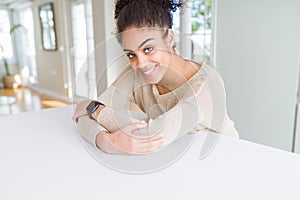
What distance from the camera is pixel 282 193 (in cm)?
47

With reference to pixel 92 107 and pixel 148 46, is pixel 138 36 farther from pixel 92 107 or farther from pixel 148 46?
pixel 92 107

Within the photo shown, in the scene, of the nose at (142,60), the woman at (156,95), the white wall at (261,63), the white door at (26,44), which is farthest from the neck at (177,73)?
the white door at (26,44)

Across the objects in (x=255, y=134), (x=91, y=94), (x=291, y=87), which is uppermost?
(x=91, y=94)

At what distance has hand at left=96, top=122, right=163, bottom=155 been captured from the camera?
638 millimetres

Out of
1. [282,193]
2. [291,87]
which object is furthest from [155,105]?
[291,87]

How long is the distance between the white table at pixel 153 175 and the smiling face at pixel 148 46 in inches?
8.9

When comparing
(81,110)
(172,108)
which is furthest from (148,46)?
(81,110)

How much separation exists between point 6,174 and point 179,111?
1.32 ft

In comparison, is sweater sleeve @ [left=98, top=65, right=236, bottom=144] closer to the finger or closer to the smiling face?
the finger

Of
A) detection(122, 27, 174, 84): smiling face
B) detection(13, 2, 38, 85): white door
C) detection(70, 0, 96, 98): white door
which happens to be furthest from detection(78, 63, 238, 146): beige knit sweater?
detection(13, 2, 38, 85): white door

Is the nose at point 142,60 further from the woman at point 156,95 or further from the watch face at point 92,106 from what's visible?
the watch face at point 92,106

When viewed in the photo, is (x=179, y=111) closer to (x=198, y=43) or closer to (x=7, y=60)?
(x=198, y=43)

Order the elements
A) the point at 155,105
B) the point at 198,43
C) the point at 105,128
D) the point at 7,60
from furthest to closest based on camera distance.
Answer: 1. the point at 7,60
2. the point at 198,43
3. the point at 155,105
4. the point at 105,128

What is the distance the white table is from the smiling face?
0.23m
